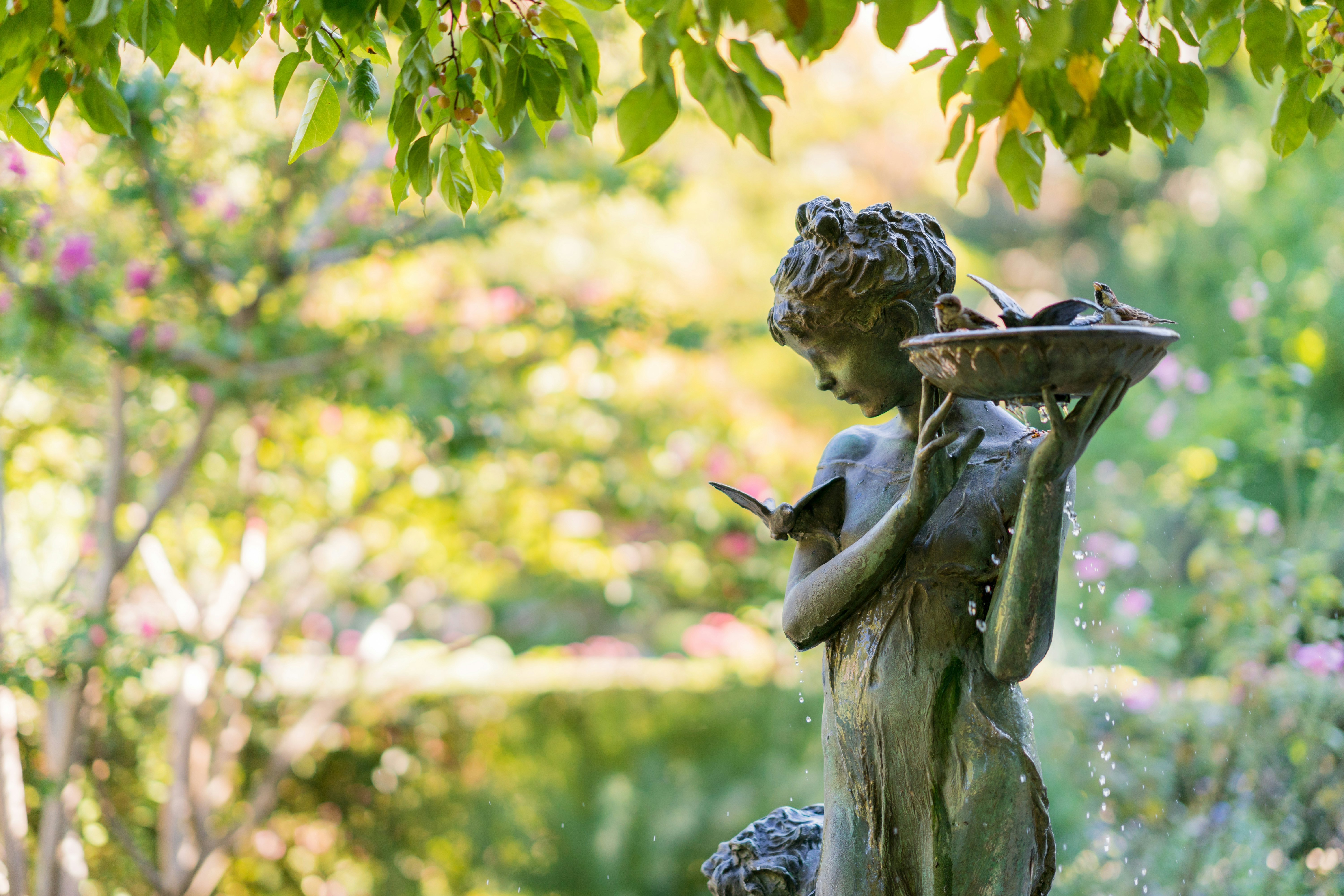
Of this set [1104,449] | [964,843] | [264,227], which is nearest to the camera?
[964,843]

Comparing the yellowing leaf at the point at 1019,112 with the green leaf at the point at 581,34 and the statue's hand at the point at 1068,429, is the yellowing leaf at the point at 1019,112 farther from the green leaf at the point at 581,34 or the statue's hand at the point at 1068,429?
the green leaf at the point at 581,34

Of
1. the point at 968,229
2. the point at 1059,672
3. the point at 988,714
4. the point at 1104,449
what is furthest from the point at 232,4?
the point at 968,229

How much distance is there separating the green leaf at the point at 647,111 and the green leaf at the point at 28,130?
3.43 ft

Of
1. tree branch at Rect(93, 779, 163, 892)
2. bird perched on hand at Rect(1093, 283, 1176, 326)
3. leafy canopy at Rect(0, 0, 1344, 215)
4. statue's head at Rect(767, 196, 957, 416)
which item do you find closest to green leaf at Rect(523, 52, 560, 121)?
leafy canopy at Rect(0, 0, 1344, 215)

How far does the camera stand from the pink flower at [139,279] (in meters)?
5.02

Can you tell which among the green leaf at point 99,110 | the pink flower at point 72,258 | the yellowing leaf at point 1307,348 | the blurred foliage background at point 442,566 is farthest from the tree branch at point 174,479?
the yellowing leaf at point 1307,348

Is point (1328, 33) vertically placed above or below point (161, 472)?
below

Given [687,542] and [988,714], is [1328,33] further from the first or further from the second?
[687,542]

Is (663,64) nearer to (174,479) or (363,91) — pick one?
(363,91)

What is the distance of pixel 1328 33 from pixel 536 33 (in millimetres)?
1464

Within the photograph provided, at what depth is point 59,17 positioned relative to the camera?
1.57 metres

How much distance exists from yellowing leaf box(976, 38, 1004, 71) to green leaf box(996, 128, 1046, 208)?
0.17 m

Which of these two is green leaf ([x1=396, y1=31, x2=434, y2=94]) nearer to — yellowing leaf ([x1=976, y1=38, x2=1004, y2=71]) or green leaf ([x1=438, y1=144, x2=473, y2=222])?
green leaf ([x1=438, y1=144, x2=473, y2=222])

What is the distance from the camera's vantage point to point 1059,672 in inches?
251
